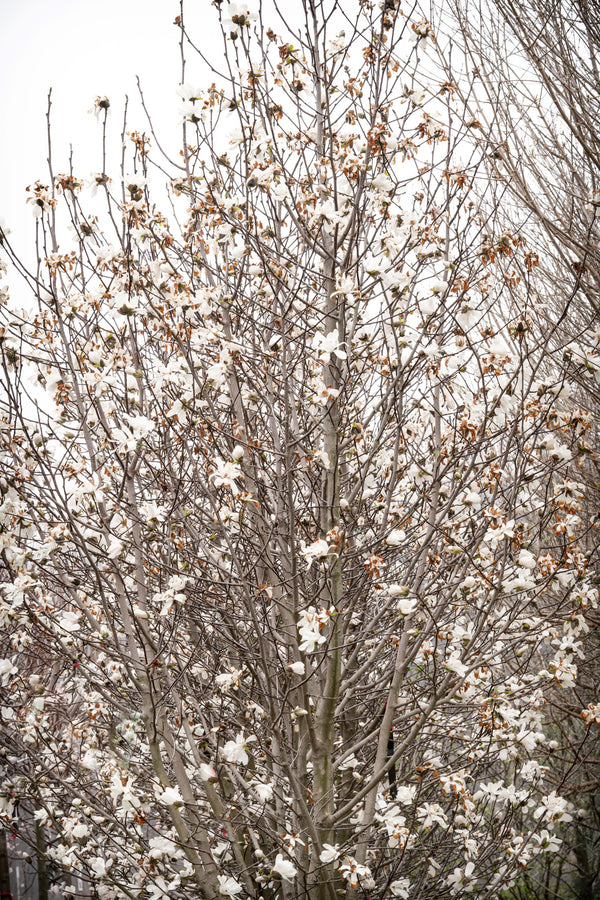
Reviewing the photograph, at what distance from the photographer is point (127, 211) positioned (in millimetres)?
3816

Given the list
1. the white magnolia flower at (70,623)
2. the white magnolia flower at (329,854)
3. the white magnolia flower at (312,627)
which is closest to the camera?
the white magnolia flower at (312,627)

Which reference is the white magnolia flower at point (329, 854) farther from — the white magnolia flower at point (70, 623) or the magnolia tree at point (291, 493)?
the white magnolia flower at point (70, 623)

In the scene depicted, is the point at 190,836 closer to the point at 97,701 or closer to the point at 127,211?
the point at 97,701

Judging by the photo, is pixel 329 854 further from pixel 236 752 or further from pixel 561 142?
pixel 561 142

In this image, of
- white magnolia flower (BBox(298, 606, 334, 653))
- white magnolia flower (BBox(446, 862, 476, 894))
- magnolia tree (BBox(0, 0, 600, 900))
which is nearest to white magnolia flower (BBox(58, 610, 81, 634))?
magnolia tree (BBox(0, 0, 600, 900))

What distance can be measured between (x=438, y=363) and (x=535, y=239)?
143 inches

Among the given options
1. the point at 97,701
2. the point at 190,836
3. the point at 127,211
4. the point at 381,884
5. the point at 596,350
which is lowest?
the point at 381,884

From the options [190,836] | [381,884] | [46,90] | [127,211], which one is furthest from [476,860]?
[46,90]

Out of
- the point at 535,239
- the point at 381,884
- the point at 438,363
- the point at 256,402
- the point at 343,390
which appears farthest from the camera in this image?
the point at 535,239

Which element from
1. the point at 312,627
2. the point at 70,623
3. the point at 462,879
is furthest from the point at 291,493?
the point at 462,879

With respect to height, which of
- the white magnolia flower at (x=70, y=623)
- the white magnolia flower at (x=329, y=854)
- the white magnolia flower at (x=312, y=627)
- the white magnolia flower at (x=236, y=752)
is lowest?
the white magnolia flower at (x=329, y=854)

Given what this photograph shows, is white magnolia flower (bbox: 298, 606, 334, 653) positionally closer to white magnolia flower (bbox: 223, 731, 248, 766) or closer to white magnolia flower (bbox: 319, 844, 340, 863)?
white magnolia flower (bbox: 223, 731, 248, 766)

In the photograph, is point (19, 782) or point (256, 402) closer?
point (256, 402)

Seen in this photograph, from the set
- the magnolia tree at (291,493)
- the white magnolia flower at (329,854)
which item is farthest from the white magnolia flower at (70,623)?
the white magnolia flower at (329,854)
